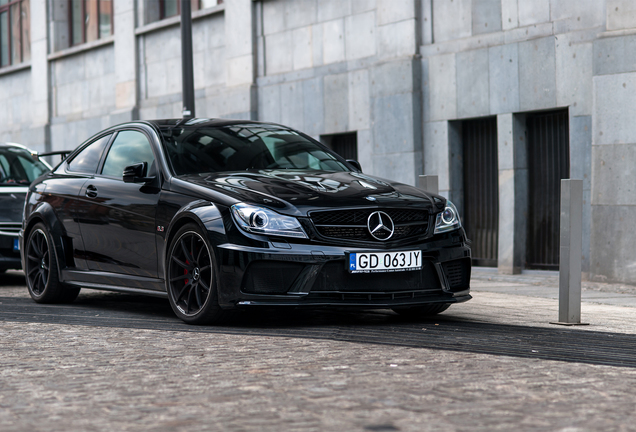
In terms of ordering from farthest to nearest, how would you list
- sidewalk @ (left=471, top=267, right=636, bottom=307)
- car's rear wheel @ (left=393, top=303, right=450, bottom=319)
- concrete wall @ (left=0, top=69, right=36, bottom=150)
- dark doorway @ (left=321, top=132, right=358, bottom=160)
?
1. concrete wall @ (left=0, top=69, right=36, bottom=150)
2. dark doorway @ (left=321, top=132, right=358, bottom=160)
3. sidewalk @ (left=471, top=267, right=636, bottom=307)
4. car's rear wheel @ (left=393, top=303, right=450, bottom=319)

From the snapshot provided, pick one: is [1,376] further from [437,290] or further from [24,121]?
[24,121]

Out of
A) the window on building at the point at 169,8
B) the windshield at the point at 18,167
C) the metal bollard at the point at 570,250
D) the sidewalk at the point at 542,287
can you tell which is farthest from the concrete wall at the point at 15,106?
the metal bollard at the point at 570,250

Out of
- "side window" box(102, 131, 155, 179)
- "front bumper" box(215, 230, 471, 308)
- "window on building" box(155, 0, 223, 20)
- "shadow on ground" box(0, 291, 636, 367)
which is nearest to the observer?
"shadow on ground" box(0, 291, 636, 367)

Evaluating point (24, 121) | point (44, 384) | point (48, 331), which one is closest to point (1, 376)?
point (44, 384)

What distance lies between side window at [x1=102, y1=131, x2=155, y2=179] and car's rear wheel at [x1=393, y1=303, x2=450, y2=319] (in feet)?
7.50

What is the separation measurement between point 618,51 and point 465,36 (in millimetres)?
3076

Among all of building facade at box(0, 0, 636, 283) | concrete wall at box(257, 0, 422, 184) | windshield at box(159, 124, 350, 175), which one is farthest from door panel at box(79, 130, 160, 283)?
concrete wall at box(257, 0, 422, 184)

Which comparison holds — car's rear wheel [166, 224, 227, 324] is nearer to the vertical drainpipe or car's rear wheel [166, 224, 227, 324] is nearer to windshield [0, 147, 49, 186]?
windshield [0, 147, 49, 186]

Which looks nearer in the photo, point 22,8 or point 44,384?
point 44,384

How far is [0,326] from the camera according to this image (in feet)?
24.6

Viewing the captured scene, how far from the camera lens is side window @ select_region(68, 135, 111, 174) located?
29.2ft

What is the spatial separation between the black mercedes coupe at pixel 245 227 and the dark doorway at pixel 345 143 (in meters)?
7.75

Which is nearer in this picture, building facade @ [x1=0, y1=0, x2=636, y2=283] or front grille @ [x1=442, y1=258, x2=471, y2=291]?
front grille @ [x1=442, y1=258, x2=471, y2=291]

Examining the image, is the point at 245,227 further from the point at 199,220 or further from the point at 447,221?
the point at 447,221
